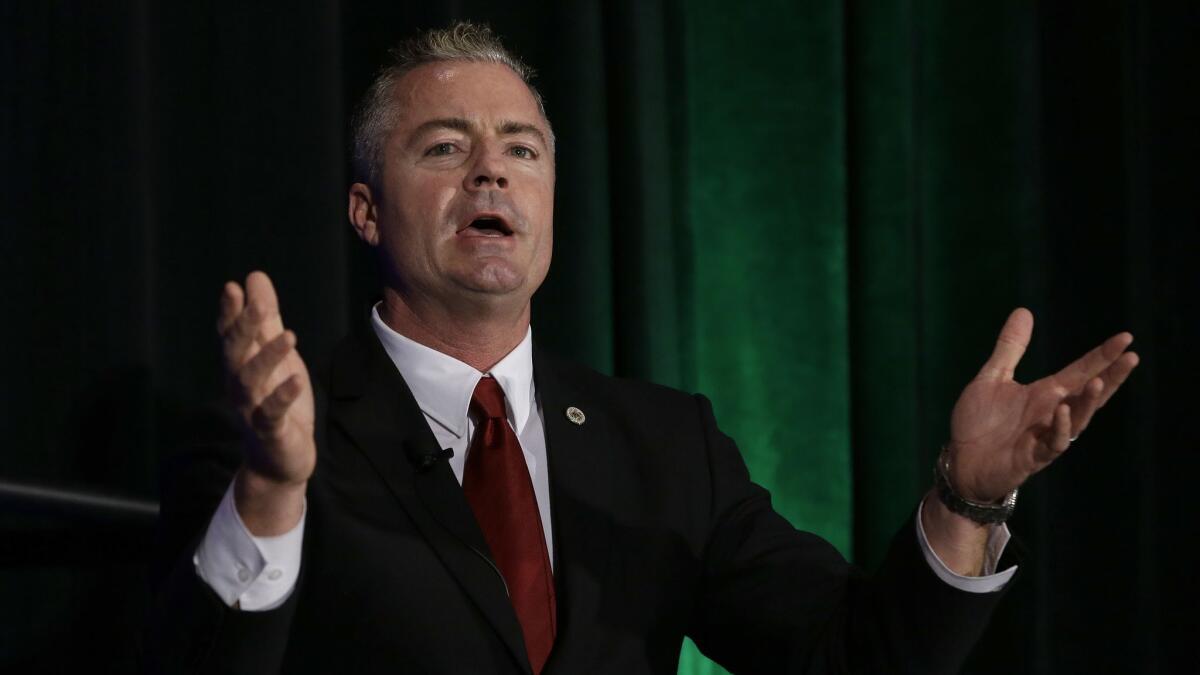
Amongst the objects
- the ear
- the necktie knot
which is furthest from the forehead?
the necktie knot

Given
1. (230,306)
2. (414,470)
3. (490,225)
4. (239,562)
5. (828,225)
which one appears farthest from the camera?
(828,225)

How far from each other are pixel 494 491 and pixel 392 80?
0.64 meters

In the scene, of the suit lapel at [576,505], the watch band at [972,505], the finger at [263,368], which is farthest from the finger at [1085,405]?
the finger at [263,368]

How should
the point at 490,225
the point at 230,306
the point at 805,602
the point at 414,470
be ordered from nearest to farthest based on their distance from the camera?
the point at 230,306, the point at 414,470, the point at 805,602, the point at 490,225

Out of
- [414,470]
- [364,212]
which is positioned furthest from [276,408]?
[364,212]

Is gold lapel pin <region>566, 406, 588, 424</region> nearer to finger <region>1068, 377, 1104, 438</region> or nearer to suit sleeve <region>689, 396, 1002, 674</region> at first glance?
suit sleeve <region>689, 396, 1002, 674</region>

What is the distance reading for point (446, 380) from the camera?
5.64ft

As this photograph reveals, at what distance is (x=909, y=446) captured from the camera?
2.43 m

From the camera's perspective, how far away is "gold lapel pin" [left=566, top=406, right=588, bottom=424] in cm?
176

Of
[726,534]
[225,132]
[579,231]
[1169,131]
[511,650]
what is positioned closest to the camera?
[511,650]

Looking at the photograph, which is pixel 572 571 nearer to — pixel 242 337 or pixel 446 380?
pixel 446 380

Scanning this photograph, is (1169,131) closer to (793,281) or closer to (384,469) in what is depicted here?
(793,281)

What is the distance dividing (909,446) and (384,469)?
1.18 m

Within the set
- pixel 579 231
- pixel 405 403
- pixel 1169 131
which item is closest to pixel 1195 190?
pixel 1169 131
